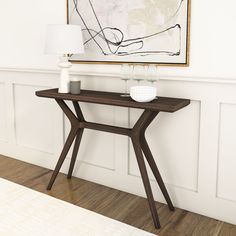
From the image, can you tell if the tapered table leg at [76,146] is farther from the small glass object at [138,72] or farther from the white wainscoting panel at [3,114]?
the white wainscoting panel at [3,114]

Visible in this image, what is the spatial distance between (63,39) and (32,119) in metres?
1.12

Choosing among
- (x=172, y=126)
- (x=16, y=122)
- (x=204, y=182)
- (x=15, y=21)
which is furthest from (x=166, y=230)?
(x=15, y=21)

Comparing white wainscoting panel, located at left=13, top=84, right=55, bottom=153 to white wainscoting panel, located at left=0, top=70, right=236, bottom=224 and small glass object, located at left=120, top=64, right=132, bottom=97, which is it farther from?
small glass object, located at left=120, top=64, right=132, bottom=97

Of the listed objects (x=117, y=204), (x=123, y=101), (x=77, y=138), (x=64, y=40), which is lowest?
(x=117, y=204)

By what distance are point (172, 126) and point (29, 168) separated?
4.98ft

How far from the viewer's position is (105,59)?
2408mm

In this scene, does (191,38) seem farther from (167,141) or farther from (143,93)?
(167,141)

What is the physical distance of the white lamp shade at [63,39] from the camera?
7.16 ft

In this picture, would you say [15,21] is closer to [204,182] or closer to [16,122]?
[16,122]

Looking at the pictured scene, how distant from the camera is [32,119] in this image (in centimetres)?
304

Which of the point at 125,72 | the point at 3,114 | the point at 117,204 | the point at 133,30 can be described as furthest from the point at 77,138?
the point at 3,114

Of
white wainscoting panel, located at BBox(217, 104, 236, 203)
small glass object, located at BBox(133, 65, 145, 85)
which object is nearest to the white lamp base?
small glass object, located at BBox(133, 65, 145, 85)

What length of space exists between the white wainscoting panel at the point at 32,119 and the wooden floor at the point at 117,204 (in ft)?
0.86

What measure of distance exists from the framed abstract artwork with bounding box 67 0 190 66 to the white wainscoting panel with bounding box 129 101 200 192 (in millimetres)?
372
